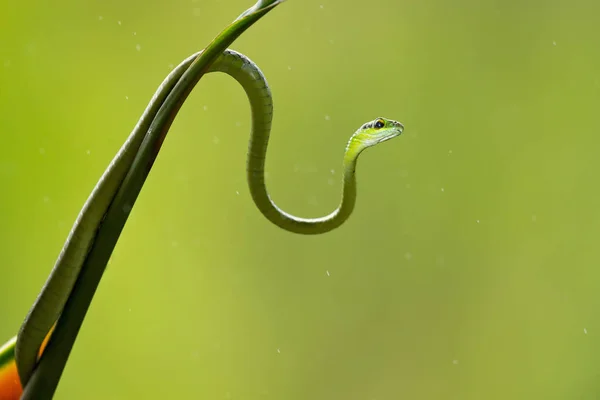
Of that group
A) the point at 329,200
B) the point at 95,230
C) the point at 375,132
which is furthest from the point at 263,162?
the point at 329,200

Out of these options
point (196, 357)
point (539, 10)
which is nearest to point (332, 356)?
point (196, 357)

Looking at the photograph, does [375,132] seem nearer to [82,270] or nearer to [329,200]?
[82,270]

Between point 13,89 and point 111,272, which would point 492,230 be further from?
point 13,89

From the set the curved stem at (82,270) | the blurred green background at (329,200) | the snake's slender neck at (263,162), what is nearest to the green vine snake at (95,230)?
the curved stem at (82,270)

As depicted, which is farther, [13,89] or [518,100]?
[518,100]

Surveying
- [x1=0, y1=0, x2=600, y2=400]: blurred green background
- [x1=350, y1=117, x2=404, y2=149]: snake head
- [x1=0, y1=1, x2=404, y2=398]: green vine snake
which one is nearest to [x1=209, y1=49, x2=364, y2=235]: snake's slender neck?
[x1=350, y1=117, x2=404, y2=149]: snake head

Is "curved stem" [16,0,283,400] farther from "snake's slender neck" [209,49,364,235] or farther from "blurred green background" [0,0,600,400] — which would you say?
"blurred green background" [0,0,600,400]
